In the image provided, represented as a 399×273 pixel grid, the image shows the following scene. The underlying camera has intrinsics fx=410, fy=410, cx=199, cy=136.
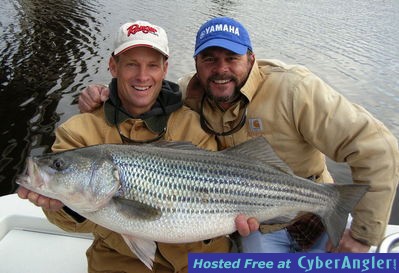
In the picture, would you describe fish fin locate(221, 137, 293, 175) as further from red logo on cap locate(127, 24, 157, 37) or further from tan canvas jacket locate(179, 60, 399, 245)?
red logo on cap locate(127, 24, 157, 37)

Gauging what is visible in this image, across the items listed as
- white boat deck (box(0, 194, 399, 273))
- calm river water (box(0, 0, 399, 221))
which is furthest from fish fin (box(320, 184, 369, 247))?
calm river water (box(0, 0, 399, 221))

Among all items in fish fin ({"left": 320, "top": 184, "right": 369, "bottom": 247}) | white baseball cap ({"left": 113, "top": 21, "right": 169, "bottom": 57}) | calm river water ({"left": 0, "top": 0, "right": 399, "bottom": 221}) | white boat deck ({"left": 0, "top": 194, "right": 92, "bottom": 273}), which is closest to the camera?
fish fin ({"left": 320, "top": 184, "right": 369, "bottom": 247})

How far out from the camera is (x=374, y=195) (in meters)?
3.27

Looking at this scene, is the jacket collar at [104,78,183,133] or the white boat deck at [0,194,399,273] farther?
the white boat deck at [0,194,399,273]

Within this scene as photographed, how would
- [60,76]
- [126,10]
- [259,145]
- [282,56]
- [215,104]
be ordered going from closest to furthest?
1. [259,145]
2. [215,104]
3. [60,76]
4. [282,56]
5. [126,10]

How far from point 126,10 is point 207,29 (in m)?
21.6

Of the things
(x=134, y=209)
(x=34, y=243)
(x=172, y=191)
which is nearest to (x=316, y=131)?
(x=172, y=191)

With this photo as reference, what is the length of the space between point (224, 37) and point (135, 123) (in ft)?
3.60

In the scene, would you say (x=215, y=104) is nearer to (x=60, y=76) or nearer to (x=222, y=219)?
(x=222, y=219)

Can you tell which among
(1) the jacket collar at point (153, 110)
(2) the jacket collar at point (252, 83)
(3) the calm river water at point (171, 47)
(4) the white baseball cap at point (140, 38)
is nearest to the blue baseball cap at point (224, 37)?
(2) the jacket collar at point (252, 83)

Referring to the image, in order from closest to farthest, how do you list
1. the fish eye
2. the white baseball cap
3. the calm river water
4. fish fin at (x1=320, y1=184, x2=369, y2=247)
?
the fish eye < fish fin at (x1=320, y1=184, x2=369, y2=247) < the white baseball cap < the calm river water

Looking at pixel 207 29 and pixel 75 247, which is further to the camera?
pixel 75 247

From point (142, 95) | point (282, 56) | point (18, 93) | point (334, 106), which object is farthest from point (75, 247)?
point (282, 56)

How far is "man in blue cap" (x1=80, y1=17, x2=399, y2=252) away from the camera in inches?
128
